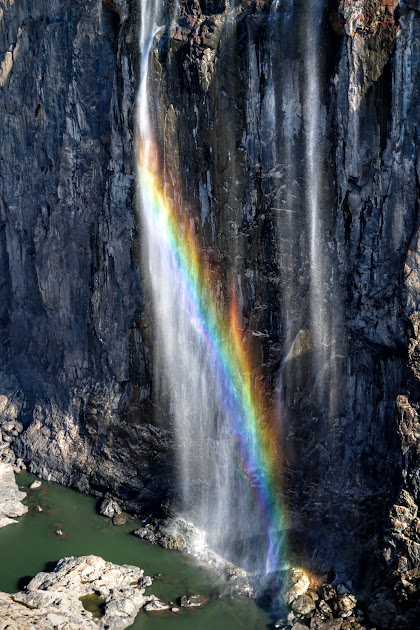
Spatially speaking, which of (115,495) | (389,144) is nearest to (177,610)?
(115,495)

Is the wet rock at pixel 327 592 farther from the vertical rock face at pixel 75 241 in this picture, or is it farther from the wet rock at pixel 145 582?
the vertical rock face at pixel 75 241

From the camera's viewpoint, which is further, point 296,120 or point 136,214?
point 136,214

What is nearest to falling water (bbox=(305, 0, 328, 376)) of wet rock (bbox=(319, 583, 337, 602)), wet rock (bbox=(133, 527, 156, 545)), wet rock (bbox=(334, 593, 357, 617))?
wet rock (bbox=(319, 583, 337, 602))

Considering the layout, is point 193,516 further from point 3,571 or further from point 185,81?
point 185,81

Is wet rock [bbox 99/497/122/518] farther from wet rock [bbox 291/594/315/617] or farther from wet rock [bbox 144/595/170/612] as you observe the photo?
wet rock [bbox 291/594/315/617]

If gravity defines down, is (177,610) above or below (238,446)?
below

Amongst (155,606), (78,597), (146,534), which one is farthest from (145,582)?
(146,534)

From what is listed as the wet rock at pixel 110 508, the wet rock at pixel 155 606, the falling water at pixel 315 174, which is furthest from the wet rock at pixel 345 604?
the wet rock at pixel 110 508
